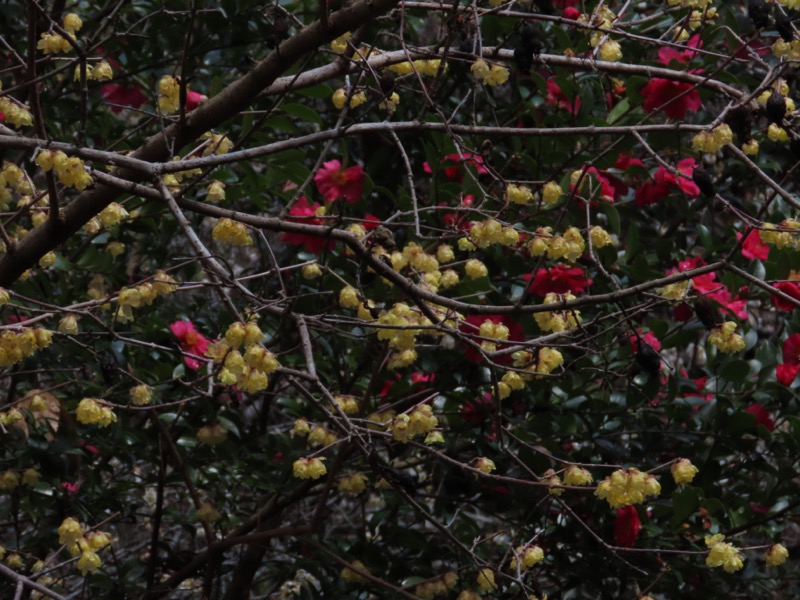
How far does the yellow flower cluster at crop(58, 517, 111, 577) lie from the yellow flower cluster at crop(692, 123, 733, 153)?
4.12ft

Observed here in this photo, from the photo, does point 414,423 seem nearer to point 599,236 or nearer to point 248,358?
point 248,358

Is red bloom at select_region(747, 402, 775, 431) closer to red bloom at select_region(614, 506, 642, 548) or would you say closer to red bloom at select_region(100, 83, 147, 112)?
red bloom at select_region(614, 506, 642, 548)

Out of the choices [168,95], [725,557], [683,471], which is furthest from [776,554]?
[168,95]

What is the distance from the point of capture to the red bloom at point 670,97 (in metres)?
2.42

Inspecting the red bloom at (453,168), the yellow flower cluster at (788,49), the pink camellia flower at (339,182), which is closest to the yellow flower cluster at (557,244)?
the yellow flower cluster at (788,49)

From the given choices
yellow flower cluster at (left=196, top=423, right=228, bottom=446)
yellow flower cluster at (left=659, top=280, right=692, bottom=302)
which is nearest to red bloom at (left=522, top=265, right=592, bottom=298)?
yellow flower cluster at (left=659, top=280, right=692, bottom=302)

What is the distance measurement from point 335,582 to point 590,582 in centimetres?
64

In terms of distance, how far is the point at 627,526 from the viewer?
2.59 meters

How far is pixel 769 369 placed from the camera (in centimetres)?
276

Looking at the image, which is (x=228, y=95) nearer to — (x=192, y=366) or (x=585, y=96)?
(x=192, y=366)

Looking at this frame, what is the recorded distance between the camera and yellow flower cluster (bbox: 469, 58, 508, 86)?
1.99 m

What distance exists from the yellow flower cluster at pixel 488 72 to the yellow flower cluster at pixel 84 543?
1.07 meters

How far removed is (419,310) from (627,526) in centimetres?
86

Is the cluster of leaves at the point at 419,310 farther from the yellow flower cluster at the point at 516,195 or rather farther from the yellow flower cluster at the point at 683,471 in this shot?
the yellow flower cluster at the point at 683,471
